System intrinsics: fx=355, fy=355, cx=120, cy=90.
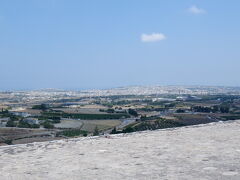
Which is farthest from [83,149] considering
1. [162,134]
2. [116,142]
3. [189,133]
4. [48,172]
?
[189,133]

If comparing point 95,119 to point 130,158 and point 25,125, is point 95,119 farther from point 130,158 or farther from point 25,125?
point 130,158

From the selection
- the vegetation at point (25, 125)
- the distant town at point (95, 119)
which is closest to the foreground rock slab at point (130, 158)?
the distant town at point (95, 119)

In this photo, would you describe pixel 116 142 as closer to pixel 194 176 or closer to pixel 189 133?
pixel 189 133

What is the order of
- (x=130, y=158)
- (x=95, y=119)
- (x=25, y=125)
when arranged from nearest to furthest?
(x=130, y=158) → (x=25, y=125) → (x=95, y=119)

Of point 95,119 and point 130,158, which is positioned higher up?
point 130,158

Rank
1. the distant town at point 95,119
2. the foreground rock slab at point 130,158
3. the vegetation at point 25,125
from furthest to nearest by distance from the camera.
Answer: the vegetation at point 25,125 < the distant town at point 95,119 < the foreground rock slab at point 130,158

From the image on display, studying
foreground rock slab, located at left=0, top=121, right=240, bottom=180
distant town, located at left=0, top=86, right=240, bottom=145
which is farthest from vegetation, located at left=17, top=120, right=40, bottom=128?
foreground rock slab, located at left=0, top=121, right=240, bottom=180

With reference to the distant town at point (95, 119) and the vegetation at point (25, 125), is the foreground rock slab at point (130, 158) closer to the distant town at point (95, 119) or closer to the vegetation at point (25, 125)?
the distant town at point (95, 119)

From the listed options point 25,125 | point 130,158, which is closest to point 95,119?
point 25,125

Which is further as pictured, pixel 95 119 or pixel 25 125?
pixel 95 119
